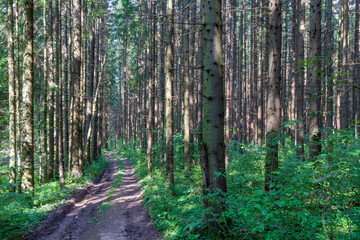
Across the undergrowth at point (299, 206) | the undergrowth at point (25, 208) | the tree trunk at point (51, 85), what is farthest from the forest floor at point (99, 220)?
the tree trunk at point (51, 85)

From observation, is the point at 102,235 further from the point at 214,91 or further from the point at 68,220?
the point at 214,91

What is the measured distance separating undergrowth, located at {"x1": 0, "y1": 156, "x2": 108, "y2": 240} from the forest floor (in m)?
0.31

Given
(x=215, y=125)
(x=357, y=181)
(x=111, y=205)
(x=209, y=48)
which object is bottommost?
(x=111, y=205)

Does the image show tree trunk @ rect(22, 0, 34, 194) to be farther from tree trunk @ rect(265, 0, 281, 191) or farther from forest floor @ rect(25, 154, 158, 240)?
tree trunk @ rect(265, 0, 281, 191)

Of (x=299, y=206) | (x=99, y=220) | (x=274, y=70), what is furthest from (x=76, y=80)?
(x=299, y=206)

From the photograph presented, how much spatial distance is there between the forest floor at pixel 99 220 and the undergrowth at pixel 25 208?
31cm

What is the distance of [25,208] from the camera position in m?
8.27

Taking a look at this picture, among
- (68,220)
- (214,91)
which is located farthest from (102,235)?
(214,91)

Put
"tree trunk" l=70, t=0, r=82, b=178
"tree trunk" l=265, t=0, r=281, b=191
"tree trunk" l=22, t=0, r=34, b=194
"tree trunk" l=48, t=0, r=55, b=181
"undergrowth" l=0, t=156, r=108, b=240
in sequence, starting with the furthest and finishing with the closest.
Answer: "tree trunk" l=70, t=0, r=82, b=178 → "tree trunk" l=48, t=0, r=55, b=181 → "tree trunk" l=22, t=0, r=34, b=194 → "tree trunk" l=265, t=0, r=281, b=191 → "undergrowth" l=0, t=156, r=108, b=240

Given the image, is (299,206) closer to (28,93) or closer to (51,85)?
(28,93)

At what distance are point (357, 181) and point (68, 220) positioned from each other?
31.2 ft

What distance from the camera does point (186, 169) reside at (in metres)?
14.3

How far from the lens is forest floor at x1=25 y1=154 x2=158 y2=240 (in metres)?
6.96

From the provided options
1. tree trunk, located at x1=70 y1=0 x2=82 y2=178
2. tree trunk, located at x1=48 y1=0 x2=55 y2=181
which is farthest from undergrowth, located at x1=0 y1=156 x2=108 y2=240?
tree trunk, located at x1=48 y1=0 x2=55 y2=181
